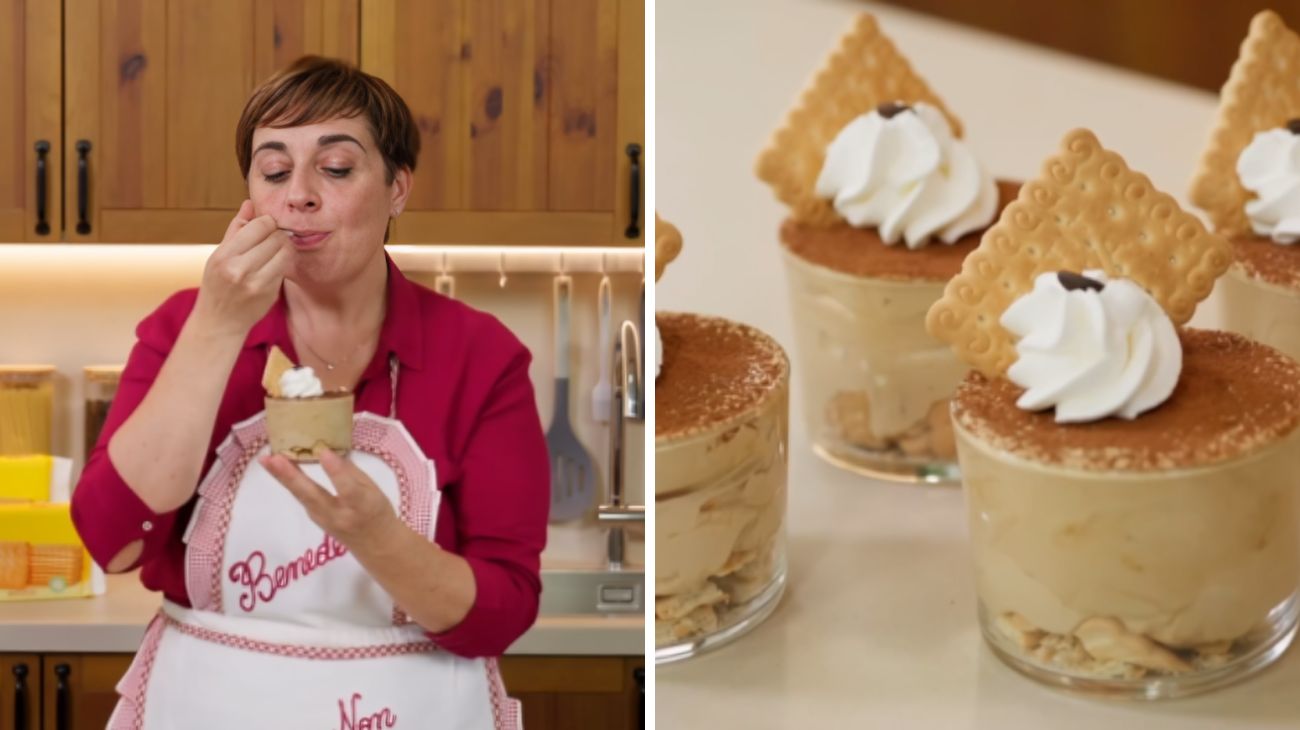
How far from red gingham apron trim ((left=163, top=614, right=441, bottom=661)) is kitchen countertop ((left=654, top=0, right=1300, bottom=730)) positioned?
0.44ft

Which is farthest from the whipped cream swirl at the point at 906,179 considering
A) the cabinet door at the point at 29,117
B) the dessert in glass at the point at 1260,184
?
the cabinet door at the point at 29,117

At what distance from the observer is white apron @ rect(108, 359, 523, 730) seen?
25.0 inches

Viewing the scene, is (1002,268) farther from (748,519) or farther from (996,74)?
(996,74)

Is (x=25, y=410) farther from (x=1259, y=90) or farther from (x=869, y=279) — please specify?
(x=1259, y=90)

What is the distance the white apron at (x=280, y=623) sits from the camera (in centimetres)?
64

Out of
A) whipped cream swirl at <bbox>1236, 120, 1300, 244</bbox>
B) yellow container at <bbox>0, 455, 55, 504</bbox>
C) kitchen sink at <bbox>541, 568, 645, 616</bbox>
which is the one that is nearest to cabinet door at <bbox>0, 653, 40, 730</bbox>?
yellow container at <bbox>0, 455, 55, 504</bbox>

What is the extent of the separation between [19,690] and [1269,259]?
807 mm

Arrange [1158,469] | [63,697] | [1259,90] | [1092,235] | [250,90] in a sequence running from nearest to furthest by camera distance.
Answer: [1158,469] < [1092,235] < [1259,90] < [63,697] < [250,90]

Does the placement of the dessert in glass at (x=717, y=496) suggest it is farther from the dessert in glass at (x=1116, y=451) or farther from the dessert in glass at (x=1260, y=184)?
the dessert in glass at (x=1260, y=184)

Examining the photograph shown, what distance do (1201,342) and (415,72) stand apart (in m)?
0.66

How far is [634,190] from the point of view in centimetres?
115

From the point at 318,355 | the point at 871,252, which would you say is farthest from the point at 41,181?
the point at 871,252

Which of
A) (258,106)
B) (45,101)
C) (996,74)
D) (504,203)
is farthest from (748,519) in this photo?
(45,101)

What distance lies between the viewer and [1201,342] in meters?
0.62
